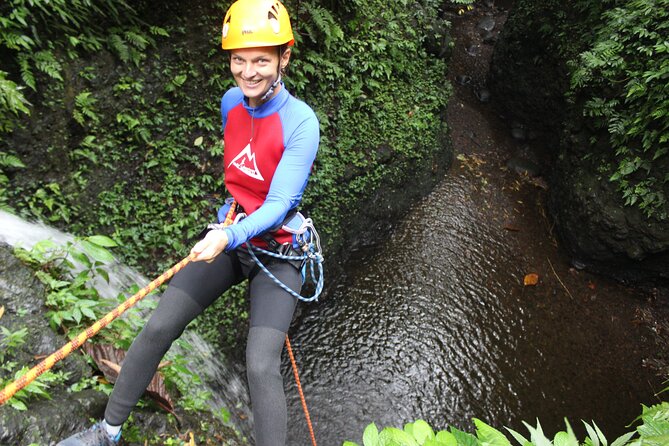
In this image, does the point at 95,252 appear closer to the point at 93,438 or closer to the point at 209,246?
the point at 93,438

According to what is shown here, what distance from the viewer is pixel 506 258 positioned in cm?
777

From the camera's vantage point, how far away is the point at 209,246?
209cm

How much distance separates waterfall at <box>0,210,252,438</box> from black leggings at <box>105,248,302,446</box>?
1595 mm

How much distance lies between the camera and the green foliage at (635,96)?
6820mm

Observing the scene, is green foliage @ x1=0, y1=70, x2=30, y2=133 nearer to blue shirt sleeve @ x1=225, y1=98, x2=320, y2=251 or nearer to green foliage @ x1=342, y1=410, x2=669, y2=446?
blue shirt sleeve @ x1=225, y1=98, x2=320, y2=251

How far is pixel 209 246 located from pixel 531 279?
693 centimetres

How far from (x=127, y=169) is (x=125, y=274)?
1.37 meters

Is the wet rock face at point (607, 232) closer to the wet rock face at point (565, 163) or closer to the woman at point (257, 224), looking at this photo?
the wet rock face at point (565, 163)

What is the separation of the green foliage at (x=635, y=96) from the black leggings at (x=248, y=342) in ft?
23.7

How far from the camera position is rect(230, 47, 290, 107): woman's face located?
2.51 meters

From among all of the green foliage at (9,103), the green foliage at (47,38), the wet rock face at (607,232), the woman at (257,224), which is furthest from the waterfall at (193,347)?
the wet rock face at (607,232)

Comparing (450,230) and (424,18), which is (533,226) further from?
(424,18)

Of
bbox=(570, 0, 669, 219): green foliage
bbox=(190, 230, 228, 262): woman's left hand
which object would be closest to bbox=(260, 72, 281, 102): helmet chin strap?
bbox=(190, 230, 228, 262): woman's left hand

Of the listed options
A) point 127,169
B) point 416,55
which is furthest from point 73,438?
point 416,55
